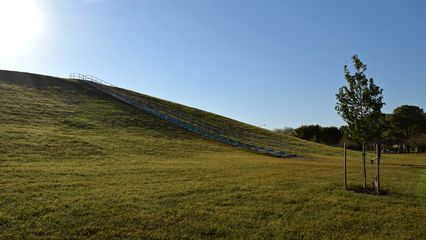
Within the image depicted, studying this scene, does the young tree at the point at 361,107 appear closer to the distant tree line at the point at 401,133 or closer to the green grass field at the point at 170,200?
the green grass field at the point at 170,200

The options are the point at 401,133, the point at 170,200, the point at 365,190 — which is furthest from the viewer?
the point at 401,133

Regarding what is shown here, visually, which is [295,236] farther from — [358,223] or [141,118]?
[141,118]

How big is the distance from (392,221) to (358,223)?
1193 millimetres

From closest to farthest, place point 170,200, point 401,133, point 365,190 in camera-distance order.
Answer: point 170,200
point 365,190
point 401,133

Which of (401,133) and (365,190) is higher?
(401,133)

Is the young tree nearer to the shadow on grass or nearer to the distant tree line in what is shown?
the shadow on grass

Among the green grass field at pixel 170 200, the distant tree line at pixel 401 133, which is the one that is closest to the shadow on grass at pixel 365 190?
the green grass field at pixel 170 200

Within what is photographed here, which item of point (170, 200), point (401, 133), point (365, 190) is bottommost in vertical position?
point (365, 190)

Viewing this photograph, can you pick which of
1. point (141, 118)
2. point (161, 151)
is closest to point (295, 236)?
point (161, 151)

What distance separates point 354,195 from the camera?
1603 centimetres

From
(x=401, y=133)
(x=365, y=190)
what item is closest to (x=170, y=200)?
(x=365, y=190)

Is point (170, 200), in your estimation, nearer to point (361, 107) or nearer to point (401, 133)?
point (361, 107)

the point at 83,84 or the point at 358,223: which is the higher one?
the point at 83,84

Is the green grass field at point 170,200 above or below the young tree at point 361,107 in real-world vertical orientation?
below
